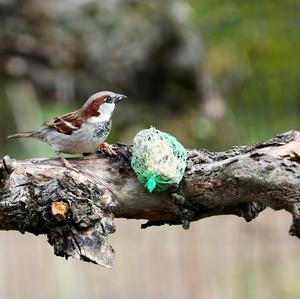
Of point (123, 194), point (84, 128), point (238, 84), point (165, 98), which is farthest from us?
point (238, 84)

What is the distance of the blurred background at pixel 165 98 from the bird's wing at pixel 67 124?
2.51m

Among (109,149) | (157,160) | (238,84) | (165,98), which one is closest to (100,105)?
(109,149)

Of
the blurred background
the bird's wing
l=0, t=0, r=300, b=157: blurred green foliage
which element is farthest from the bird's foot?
l=0, t=0, r=300, b=157: blurred green foliage

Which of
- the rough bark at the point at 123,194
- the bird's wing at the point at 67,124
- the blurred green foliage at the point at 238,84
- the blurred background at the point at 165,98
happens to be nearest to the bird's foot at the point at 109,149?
the rough bark at the point at 123,194

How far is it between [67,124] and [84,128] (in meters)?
0.08

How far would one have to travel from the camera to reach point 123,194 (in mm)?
2168

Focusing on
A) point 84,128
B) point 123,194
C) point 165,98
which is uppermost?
point 165,98

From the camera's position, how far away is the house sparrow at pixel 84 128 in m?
2.54

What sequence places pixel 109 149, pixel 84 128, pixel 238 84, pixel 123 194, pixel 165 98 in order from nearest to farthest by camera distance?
pixel 123 194 < pixel 109 149 < pixel 84 128 < pixel 165 98 < pixel 238 84

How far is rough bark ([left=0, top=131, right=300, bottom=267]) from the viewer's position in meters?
1.95

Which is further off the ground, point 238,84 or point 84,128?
point 238,84

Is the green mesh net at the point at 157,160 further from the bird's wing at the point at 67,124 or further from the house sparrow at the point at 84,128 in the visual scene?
the bird's wing at the point at 67,124

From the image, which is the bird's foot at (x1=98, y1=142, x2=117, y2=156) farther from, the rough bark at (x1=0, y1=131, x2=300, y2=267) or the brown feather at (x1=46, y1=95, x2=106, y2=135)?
the brown feather at (x1=46, y1=95, x2=106, y2=135)

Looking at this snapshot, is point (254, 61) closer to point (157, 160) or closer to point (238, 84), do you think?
point (238, 84)
